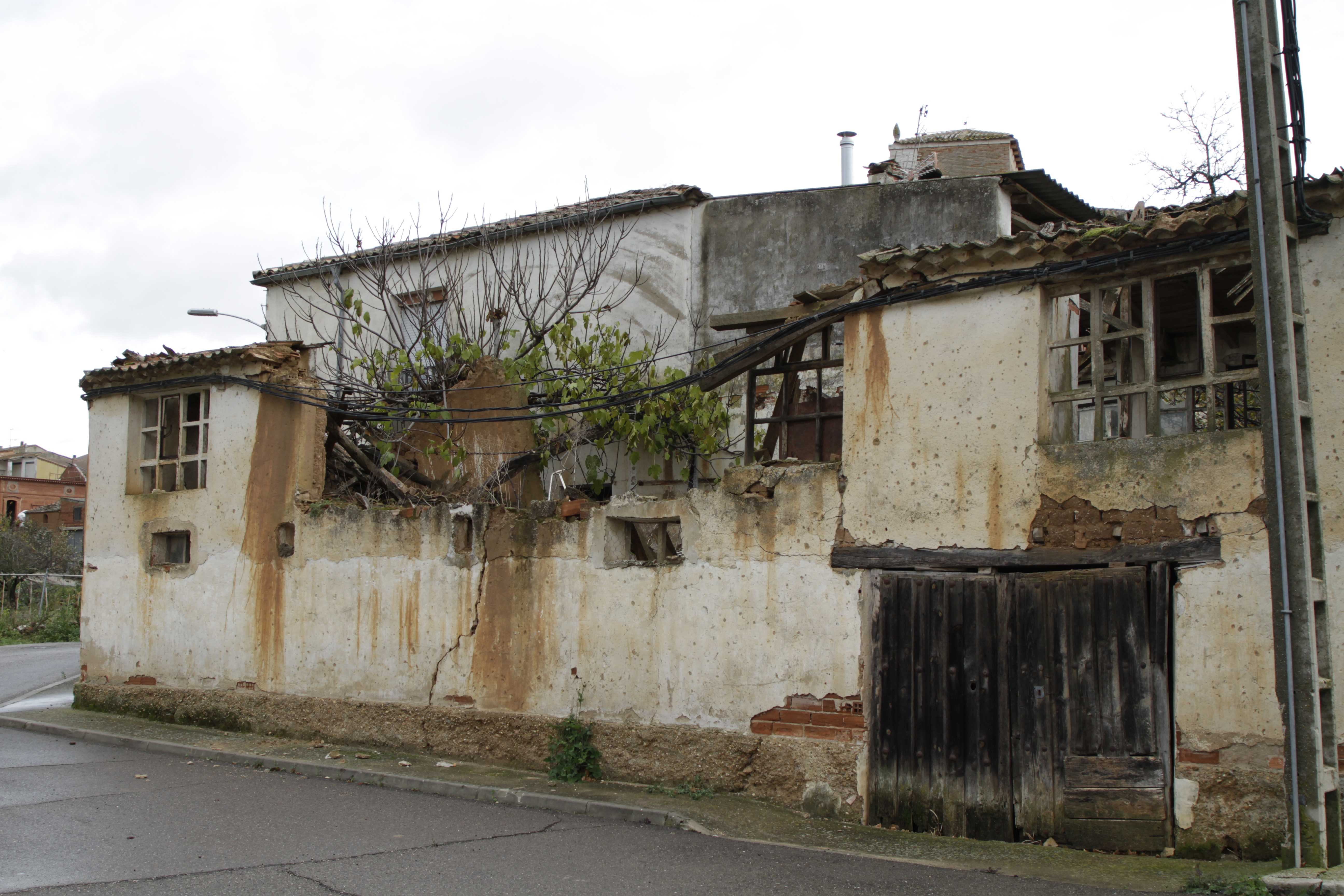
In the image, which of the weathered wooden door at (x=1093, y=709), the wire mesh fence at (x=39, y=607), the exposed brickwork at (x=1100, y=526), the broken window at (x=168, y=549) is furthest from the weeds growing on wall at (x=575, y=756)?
the wire mesh fence at (x=39, y=607)

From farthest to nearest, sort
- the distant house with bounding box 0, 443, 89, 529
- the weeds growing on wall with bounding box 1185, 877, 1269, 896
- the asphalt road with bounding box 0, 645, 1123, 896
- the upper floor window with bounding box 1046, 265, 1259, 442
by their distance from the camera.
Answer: the distant house with bounding box 0, 443, 89, 529
the upper floor window with bounding box 1046, 265, 1259, 442
the asphalt road with bounding box 0, 645, 1123, 896
the weeds growing on wall with bounding box 1185, 877, 1269, 896

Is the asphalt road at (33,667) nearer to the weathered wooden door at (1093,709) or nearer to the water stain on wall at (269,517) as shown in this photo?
the water stain on wall at (269,517)

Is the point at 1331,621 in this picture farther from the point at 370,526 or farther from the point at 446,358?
the point at 446,358

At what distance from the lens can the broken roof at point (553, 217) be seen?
15.8 metres

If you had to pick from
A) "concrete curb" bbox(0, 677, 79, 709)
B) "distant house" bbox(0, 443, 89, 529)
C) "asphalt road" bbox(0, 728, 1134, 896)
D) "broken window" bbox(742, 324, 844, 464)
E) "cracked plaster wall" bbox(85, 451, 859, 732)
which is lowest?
"asphalt road" bbox(0, 728, 1134, 896)

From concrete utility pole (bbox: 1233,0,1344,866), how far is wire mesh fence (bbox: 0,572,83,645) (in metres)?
27.9

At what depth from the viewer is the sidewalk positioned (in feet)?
22.3

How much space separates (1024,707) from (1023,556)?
1076mm

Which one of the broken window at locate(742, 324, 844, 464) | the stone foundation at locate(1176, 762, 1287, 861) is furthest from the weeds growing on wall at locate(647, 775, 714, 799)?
the stone foundation at locate(1176, 762, 1287, 861)

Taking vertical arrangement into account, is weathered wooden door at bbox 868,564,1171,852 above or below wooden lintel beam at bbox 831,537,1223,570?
below

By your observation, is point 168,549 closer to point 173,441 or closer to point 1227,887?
point 173,441

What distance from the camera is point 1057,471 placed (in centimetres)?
761

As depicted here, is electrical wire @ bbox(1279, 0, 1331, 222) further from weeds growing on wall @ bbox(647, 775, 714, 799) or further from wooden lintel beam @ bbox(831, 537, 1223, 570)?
weeds growing on wall @ bbox(647, 775, 714, 799)

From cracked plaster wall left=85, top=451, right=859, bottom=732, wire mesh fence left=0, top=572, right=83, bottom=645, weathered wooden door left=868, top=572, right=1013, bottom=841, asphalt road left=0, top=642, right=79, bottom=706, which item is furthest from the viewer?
wire mesh fence left=0, top=572, right=83, bottom=645
